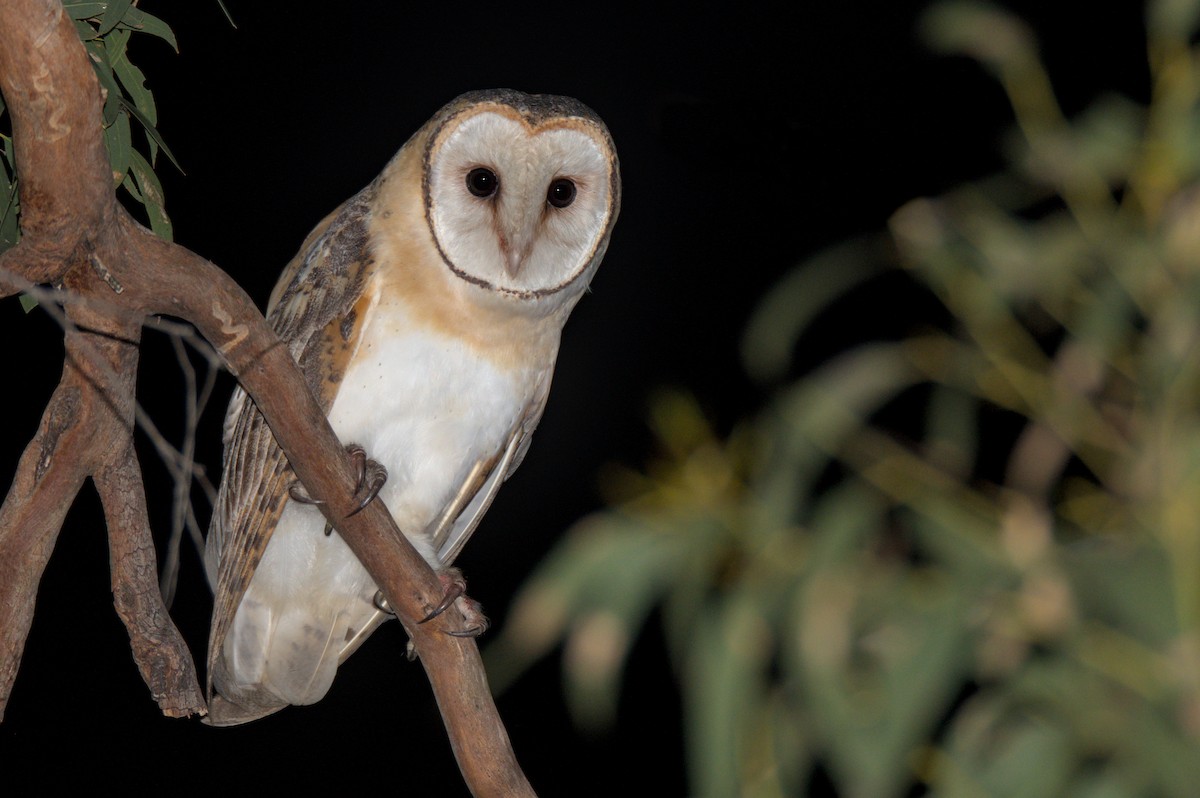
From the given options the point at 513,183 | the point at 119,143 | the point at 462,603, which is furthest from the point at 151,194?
the point at 462,603

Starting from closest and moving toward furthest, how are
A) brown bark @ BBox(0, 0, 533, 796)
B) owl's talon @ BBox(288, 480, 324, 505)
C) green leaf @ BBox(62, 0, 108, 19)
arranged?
brown bark @ BBox(0, 0, 533, 796)
green leaf @ BBox(62, 0, 108, 19)
owl's talon @ BBox(288, 480, 324, 505)

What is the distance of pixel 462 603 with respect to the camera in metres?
1.67

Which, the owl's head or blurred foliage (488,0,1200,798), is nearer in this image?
blurred foliage (488,0,1200,798)

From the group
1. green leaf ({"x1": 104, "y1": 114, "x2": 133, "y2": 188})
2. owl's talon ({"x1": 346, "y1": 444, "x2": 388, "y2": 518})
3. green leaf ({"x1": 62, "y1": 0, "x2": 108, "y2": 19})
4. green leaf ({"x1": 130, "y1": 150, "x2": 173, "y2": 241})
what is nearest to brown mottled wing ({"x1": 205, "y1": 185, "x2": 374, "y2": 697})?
owl's talon ({"x1": 346, "y1": 444, "x2": 388, "y2": 518})

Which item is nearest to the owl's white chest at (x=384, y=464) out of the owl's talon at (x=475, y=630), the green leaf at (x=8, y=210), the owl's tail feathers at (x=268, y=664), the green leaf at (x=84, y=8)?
the owl's tail feathers at (x=268, y=664)

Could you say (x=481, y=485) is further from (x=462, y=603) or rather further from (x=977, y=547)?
(x=977, y=547)

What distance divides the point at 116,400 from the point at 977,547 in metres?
0.91

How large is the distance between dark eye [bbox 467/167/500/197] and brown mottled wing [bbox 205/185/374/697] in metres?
0.17

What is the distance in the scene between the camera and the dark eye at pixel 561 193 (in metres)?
1.74

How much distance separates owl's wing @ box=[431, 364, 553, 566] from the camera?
73.5 inches

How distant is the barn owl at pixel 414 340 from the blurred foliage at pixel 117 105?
38cm

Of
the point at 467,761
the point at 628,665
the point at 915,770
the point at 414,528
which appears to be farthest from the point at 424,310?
the point at 628,665

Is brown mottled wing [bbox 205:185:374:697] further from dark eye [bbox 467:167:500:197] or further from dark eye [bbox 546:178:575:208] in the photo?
dark eye [bbox 546:178:575:208]

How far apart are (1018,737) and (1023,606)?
0.14m
